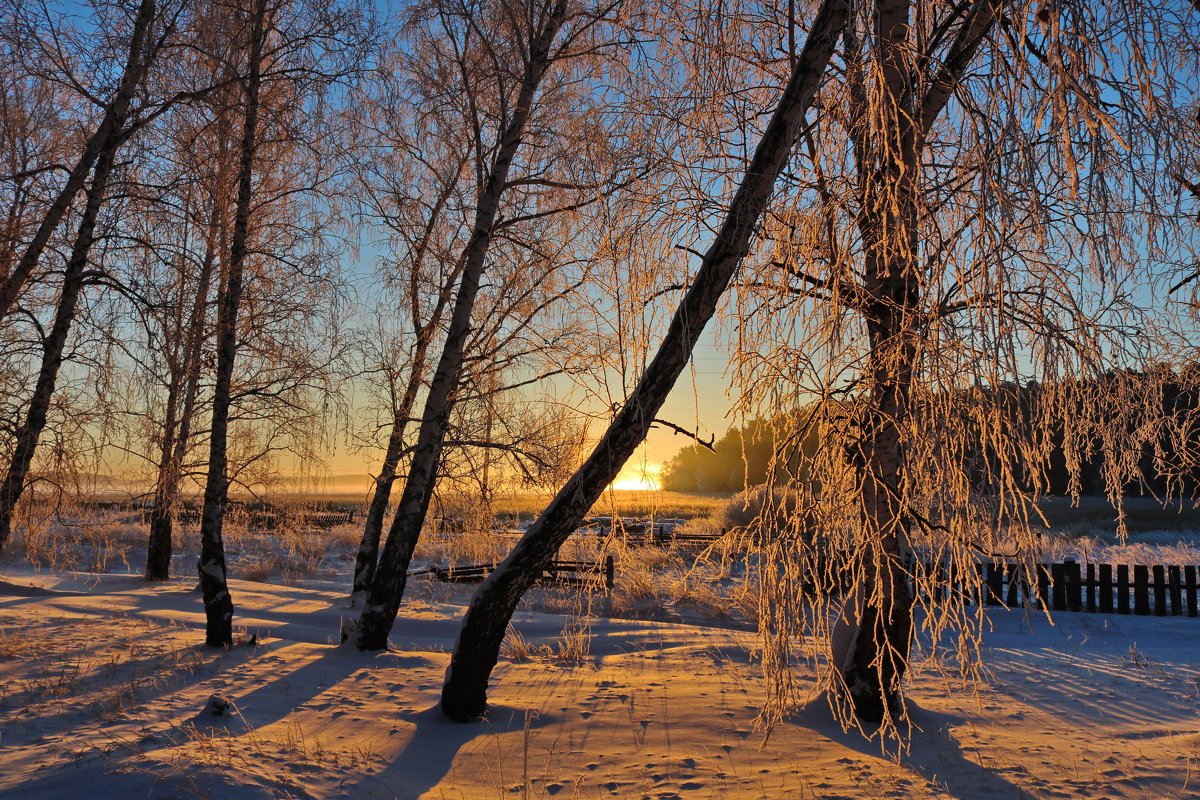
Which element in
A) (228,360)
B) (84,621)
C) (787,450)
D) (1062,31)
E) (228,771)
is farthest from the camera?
(84,621)

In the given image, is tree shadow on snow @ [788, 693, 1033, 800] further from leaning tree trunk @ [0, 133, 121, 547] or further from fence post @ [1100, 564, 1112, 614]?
fence post @ [1100, 564, 1112, 614]

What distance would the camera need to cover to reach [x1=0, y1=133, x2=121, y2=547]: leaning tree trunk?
7133mm

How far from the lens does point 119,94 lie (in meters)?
7.20

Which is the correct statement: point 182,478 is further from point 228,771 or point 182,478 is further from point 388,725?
point 228,771

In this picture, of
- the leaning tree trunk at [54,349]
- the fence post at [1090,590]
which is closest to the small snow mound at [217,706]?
the leaning tree trunk at [54,349]

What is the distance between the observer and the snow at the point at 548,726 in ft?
14.4

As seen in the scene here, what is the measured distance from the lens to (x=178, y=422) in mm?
12461

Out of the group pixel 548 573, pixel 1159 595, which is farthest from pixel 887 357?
pixel 548 573

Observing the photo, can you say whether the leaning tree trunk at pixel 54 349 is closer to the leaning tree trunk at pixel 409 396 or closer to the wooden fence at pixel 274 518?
the leaning tree trunk at pixel 409 396

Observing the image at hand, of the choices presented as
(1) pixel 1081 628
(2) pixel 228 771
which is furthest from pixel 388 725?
(1) pixel 1081 628

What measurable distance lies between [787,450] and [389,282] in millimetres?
8981

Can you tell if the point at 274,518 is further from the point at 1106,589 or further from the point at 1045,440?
the point at 1045,440

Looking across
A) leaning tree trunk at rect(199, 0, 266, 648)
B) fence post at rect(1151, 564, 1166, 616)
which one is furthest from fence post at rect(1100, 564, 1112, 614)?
leaning tree trunk at rect(199, 0, 266, 648)

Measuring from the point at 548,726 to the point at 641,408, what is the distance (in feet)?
8.35
